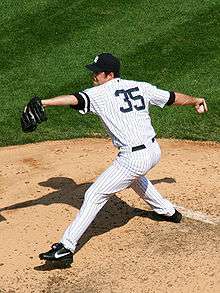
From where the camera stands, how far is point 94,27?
13508 millimetres

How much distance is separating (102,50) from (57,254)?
6866 millimetres

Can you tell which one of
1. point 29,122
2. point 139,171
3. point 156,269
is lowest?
point 156,269

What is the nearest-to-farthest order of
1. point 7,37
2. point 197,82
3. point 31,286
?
point 31,286
point 197,82
point 7,37

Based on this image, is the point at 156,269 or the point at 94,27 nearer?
the point at 156,269

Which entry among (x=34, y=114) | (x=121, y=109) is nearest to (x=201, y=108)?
(x=121, y=109)

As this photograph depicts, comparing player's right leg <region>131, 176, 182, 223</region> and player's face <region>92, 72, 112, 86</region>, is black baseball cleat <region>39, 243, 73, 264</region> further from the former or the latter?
player's face <region>92, 72, 112, 86</region>

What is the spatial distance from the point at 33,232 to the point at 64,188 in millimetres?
1213

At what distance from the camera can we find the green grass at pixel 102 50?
Result: 1065 centimetres

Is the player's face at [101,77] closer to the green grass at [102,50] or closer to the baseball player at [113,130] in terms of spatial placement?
the baseball player at [113,130]

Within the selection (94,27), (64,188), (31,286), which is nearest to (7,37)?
(94,27)

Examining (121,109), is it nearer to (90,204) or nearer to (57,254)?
(90,204)

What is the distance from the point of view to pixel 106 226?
7.47m

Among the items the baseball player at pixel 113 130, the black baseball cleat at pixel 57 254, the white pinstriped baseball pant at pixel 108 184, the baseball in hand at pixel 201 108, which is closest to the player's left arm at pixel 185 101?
the baseball in hand at pixel 201 108

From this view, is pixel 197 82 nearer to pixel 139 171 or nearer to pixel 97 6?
pixel 97 6
